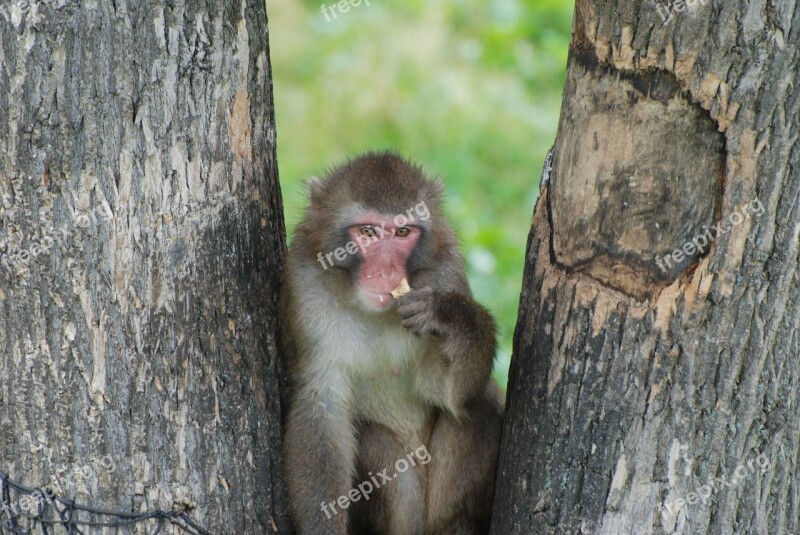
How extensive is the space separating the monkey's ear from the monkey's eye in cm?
33

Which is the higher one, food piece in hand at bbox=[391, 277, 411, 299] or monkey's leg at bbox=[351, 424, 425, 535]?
food piece in hand at bbox=[391, 277, 411, 299]

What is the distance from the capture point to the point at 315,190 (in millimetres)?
4293

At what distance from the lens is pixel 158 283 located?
3395 mm

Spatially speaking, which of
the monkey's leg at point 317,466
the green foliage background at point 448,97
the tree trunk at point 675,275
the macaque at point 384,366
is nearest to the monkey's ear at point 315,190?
the macaque at point 384,366

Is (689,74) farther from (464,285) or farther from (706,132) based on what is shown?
(464,285)

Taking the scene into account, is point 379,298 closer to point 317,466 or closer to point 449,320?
point 449,320

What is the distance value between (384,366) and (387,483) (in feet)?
1.64

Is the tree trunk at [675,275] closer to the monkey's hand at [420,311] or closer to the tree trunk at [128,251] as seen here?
the monkey's hand at [420,311]

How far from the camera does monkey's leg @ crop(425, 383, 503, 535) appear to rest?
4.18 m

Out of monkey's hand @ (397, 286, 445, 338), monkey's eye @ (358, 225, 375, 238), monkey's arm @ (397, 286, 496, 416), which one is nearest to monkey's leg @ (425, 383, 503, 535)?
monkey's arm @ (397, 286, 496, 416)

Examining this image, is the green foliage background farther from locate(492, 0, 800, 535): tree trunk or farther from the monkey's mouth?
locate(492, 0, 800, 535): tree trunk

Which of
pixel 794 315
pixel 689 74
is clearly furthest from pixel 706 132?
pixel 794 315

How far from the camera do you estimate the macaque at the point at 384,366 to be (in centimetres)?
390

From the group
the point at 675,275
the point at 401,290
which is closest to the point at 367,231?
the point at 401,290
